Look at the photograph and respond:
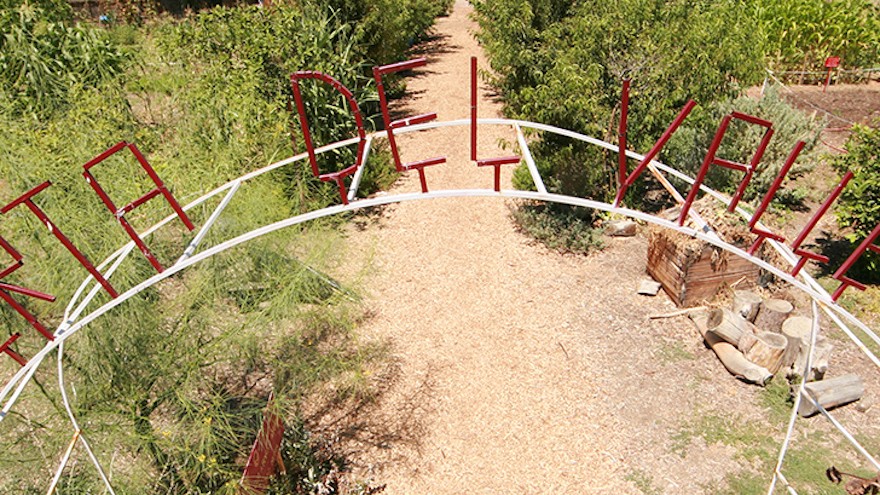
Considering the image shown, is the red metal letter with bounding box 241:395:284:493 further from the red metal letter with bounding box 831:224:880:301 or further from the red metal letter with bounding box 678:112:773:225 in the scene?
the red metal letter with bounding box 831:224:880:301

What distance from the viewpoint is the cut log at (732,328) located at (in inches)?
273

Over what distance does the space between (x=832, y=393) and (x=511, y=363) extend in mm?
3378

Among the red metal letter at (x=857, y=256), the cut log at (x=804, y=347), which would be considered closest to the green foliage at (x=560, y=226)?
the cut log at (x=804, y=347)

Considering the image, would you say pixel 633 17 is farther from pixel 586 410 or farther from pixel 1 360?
pixel 1 360

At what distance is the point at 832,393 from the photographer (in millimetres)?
6309

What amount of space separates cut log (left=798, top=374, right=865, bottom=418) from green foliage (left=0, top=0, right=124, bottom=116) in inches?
443

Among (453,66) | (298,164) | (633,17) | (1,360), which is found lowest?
(453,66)

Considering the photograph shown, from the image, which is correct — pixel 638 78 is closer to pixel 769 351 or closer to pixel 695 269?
pixel 695 269

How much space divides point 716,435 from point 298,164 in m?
6.46

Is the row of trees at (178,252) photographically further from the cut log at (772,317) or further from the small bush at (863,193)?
the small bush at (863,193)

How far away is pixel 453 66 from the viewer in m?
18.3

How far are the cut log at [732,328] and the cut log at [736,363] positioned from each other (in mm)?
83

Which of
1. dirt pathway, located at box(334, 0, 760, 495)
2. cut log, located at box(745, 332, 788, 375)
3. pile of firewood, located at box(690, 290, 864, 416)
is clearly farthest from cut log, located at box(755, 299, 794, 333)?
dirt pathway, located at box(334, 0, 760, 495)

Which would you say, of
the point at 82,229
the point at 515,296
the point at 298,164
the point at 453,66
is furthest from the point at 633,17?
the point at 453,66
